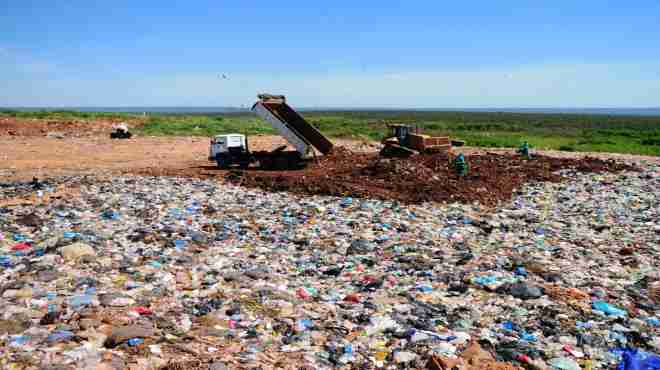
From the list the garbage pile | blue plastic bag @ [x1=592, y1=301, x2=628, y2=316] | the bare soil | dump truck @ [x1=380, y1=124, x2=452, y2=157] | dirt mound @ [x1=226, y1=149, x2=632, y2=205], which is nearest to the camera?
the garbage pile

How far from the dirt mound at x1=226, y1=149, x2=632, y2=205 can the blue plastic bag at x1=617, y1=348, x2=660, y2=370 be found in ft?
21.2

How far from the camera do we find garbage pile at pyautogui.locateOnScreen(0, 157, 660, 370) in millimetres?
3982

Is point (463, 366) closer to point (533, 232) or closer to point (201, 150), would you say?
point (533, 232)

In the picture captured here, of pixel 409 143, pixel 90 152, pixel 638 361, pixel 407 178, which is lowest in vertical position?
pixel 638 361

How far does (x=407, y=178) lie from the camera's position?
11.9 metres

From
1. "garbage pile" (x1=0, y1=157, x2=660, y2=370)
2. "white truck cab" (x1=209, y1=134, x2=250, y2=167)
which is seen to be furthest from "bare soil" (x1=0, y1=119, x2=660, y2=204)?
"garbage pile" (x1=0, y1=157, x2=660, y2=370)

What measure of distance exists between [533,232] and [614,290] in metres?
2.76

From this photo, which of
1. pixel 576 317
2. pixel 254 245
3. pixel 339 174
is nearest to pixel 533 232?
pixel 576 317

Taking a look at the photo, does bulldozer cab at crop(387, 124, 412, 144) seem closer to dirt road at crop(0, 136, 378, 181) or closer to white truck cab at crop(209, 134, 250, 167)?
white truck cab at crop(209, 134, 250, 167)

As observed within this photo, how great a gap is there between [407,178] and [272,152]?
4743 mm

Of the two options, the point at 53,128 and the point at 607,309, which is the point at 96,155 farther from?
the point at 607,309

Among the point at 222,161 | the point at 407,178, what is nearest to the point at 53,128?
the point at 222,161

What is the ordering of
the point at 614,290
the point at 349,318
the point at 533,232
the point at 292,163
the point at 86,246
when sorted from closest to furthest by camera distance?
the point at 349,318
the point at 614,290
the point at 86,246
the point at 533,232
the point at 292,163

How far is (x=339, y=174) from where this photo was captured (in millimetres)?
Answer: 12766
